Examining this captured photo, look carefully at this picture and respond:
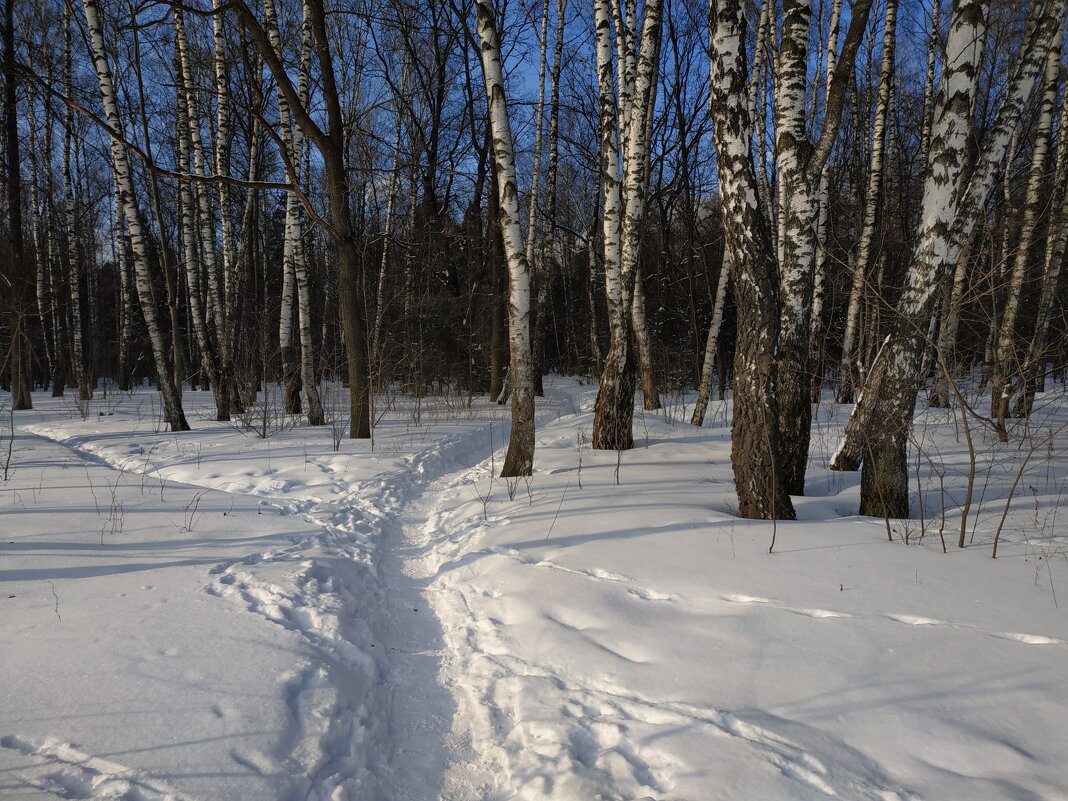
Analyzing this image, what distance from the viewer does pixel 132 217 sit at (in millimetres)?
9117

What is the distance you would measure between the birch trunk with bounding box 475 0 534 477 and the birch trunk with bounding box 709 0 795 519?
2.30 metres

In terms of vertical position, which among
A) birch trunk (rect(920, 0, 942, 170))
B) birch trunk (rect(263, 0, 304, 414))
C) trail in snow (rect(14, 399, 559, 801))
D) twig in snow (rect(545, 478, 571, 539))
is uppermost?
birch trunk (rect(920, 0, 942, 170))

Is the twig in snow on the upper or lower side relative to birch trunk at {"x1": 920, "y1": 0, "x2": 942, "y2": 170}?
lower

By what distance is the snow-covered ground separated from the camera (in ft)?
6.84

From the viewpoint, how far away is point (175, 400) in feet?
32.6

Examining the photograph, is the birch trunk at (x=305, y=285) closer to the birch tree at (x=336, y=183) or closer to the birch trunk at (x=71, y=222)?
the birch tree at (x=336, y=183)

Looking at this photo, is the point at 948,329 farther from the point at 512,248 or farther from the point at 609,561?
the point at 609,561

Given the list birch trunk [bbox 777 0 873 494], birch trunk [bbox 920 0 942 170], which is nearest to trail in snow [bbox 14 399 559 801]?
birch trunk [bbox 777 0 873 494]

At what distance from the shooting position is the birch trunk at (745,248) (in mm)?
4504

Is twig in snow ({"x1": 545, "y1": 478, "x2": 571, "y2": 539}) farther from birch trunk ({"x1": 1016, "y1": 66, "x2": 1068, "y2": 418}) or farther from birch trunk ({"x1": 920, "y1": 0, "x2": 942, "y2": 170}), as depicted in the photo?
birch trunk ({"x1": 920, "y1": 0, "x2": 942, "y2": 170})

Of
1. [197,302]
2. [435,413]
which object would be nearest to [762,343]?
[435,413]

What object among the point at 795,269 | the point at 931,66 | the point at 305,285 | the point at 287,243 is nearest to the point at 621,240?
the point at 795,269

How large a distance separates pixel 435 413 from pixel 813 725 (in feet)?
35.3

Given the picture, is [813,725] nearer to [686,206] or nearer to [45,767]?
[45,767]
